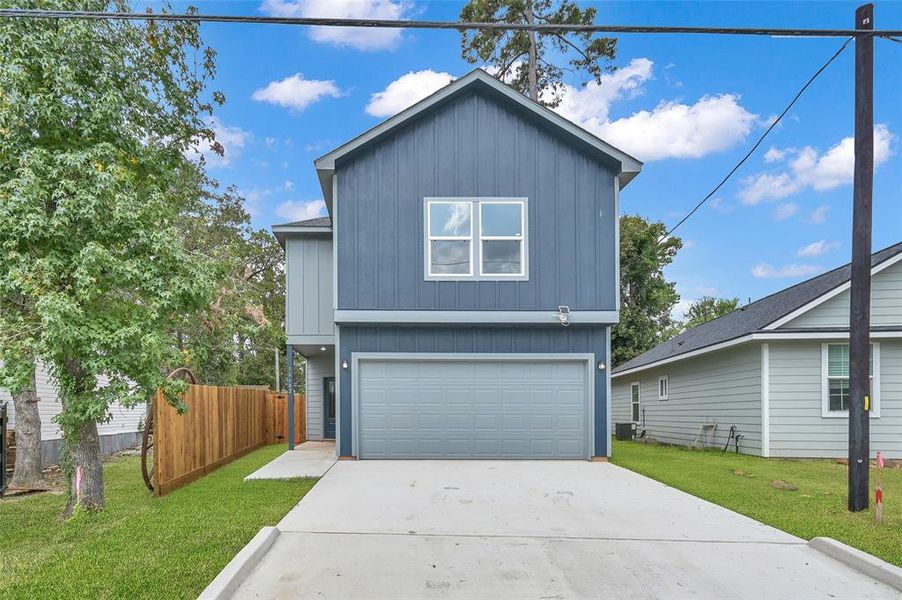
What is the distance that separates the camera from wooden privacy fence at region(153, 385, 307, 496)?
303 inches

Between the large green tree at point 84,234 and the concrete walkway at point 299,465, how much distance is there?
2.86 meters

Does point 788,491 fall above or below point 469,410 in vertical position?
below

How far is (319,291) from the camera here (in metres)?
13.3

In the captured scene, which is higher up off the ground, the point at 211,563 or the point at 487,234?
the point at 487,234

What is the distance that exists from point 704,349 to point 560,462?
5.28 metres

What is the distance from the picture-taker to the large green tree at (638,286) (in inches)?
1142

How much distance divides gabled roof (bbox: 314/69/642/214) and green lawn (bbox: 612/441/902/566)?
5.96m

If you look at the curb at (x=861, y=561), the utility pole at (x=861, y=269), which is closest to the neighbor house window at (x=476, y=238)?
the utility pole at (x=861, y=269)

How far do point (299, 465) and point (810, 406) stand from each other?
10481 millimetres

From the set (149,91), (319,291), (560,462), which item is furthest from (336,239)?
(560,462)

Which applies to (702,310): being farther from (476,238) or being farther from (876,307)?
(476,238)

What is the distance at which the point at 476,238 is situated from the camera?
37.1 ft

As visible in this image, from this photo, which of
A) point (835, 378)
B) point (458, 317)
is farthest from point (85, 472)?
point (835, 378)

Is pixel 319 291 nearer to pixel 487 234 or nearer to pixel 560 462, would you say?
pixel 487 234
